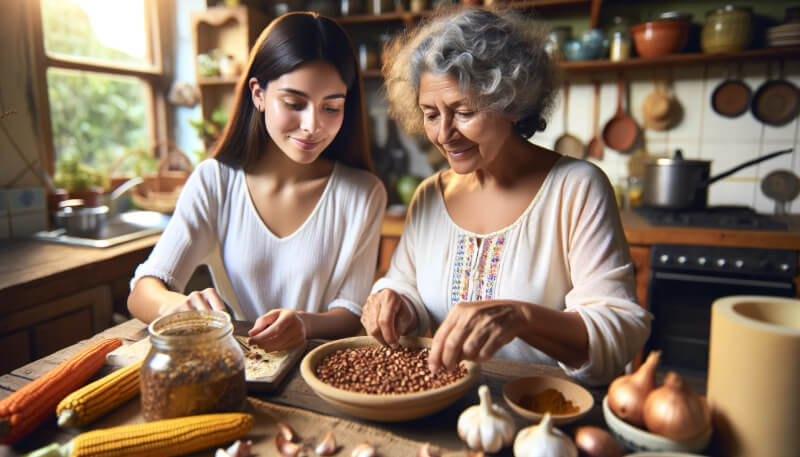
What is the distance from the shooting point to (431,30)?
4.39 ft

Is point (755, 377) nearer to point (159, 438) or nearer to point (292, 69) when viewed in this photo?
point (159, 438)

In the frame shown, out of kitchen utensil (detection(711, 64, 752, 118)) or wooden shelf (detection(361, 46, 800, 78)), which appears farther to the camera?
kitchen utensil (detection(711, 64, 752, 118))

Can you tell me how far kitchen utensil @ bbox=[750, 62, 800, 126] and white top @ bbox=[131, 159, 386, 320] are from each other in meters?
2.61

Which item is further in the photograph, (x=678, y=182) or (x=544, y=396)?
(x=678, y=182)

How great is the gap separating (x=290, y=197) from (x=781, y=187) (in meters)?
2.88

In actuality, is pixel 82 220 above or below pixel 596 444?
above

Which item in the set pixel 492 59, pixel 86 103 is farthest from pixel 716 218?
pixel 86 103

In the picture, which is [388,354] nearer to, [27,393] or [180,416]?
[180,416]

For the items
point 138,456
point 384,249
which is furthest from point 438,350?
point 384,249

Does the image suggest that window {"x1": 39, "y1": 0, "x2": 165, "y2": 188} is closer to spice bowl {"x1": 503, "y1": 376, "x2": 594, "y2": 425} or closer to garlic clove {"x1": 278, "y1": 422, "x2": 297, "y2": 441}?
garlic clove {"x1": 278, "y1": 422, "x2": 297, "y2": 441}

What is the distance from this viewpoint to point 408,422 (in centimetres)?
87

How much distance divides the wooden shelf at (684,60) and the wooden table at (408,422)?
213 cm

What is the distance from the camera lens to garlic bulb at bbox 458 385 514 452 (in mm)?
758

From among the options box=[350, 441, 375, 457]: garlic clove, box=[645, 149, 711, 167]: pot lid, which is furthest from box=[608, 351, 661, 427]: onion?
box=[645, 149, 711, 167]: pot lid
